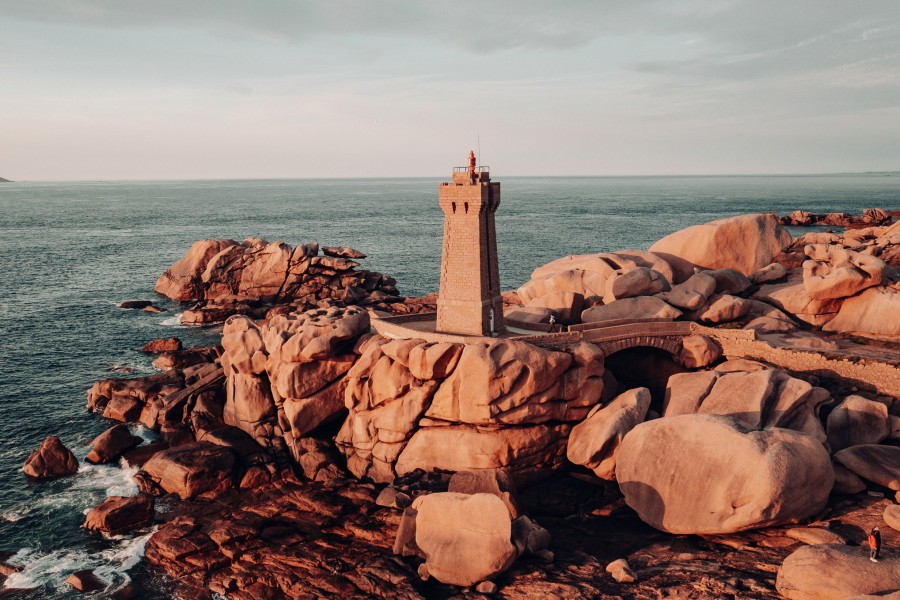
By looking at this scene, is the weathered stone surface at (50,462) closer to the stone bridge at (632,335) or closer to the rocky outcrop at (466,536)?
the rocky outcrop at (466,536)

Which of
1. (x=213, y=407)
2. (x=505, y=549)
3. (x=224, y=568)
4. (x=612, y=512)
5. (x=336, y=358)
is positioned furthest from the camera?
(x=213, y=407)

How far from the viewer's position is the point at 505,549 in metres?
25.8

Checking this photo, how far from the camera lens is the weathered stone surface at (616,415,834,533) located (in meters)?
27.0

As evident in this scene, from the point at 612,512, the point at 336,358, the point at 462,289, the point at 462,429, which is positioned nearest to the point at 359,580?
the point at 462,429

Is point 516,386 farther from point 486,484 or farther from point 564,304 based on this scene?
point 564,304

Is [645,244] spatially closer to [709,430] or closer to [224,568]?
[709,430]

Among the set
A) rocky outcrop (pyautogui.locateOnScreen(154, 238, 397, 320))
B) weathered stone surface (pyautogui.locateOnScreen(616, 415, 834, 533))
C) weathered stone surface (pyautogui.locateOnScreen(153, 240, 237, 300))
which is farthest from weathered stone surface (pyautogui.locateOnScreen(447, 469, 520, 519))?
weathered stone surface (pyautogui.locateOnScreen(153, 240, 237, 300))

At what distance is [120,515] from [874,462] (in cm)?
3398

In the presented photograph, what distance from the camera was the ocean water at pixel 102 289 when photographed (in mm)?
30750

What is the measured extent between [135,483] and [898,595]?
32.9 meters

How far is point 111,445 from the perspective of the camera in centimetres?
3803

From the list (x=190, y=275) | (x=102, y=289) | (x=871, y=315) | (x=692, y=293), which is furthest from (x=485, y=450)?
(x=102, y=289)

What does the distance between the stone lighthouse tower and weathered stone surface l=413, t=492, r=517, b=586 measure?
44.3 ft

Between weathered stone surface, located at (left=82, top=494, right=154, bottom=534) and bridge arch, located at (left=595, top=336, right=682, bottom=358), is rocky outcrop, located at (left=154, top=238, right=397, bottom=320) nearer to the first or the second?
bridge arch, located at (left=595, top=336, right=682, bottom=358)
